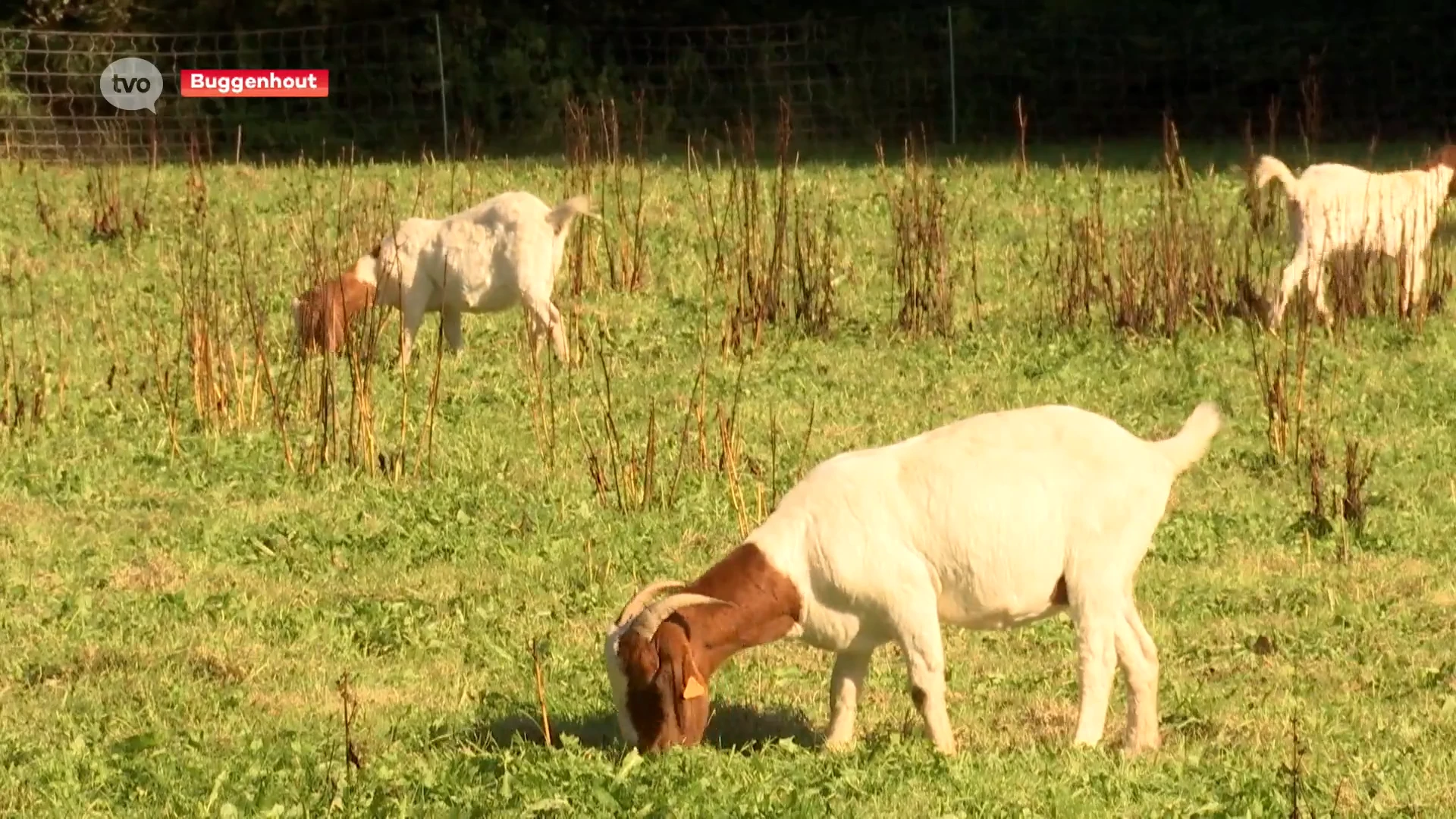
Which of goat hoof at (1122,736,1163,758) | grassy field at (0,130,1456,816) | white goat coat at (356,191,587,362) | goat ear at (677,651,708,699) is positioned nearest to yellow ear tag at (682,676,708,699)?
goat ear at (677,651,708,699)

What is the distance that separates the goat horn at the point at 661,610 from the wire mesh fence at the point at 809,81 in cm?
1950

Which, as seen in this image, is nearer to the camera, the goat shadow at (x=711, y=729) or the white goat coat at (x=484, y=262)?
the goat shadow at (x=711, y=729)

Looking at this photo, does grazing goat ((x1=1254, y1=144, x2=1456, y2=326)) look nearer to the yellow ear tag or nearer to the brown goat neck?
the brown goat neck

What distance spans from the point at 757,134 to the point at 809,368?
552 inches

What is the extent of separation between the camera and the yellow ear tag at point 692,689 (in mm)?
6348

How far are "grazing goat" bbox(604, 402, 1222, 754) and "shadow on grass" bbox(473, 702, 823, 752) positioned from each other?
0.21 meters

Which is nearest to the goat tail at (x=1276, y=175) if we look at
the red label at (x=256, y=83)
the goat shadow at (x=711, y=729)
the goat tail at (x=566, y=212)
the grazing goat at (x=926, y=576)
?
the goat tail at (x=566, y=212)

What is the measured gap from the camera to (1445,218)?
1778cm

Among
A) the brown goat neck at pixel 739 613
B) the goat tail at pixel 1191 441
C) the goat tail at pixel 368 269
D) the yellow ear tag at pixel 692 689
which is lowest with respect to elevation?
the yellow ear tag at pixel 692 689

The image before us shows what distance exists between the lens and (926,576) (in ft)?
21.7

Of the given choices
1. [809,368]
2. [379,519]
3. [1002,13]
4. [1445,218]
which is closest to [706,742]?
[379,519]

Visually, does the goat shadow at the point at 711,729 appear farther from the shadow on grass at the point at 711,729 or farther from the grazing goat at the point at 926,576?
the grazing goat at the point at 926,576

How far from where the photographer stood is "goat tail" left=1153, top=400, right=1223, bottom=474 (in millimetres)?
7109

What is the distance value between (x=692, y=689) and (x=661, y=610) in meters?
0.24
